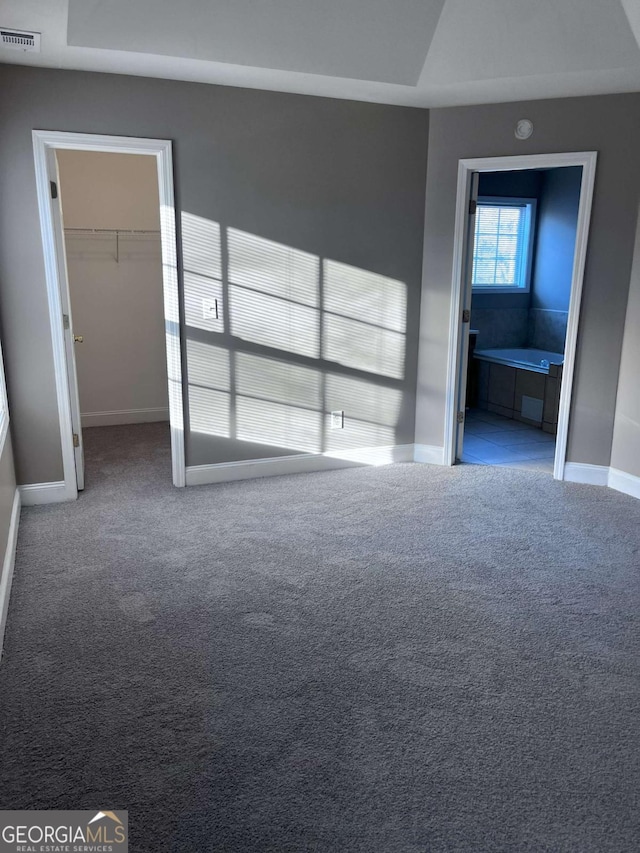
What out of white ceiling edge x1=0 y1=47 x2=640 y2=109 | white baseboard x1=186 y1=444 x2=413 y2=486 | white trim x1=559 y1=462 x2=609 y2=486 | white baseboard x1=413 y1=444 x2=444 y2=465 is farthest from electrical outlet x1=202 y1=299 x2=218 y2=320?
white trim x1=559 y1=462 x2=609 y2=486

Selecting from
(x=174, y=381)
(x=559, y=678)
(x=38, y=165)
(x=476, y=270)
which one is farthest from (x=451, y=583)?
(x=476, y=270)

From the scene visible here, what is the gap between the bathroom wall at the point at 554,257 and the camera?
6543mm

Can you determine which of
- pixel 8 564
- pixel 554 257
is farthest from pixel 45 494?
pixel 554 257

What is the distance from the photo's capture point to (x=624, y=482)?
14.2 feet

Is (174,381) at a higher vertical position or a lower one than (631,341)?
lower

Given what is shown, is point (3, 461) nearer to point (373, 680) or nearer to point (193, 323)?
point (193, 323)

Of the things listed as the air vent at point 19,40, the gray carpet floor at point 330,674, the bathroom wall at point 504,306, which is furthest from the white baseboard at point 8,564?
the bathroom wall at point 504,306

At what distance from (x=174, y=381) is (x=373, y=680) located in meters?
2.41

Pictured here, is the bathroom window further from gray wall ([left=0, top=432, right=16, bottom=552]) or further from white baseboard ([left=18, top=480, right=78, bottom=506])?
gray wall ([left=0, top=432, right=16, bottom=552])

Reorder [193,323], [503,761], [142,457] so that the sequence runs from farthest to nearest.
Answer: [142,457], [193,323], [503,761]

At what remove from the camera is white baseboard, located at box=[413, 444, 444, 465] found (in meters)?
4.87

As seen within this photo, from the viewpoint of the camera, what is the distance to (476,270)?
22.7ft

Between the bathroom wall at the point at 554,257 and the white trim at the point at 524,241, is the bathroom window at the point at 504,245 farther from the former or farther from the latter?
the bathroom wall at the point at 554,257

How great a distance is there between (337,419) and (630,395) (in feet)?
6.26
